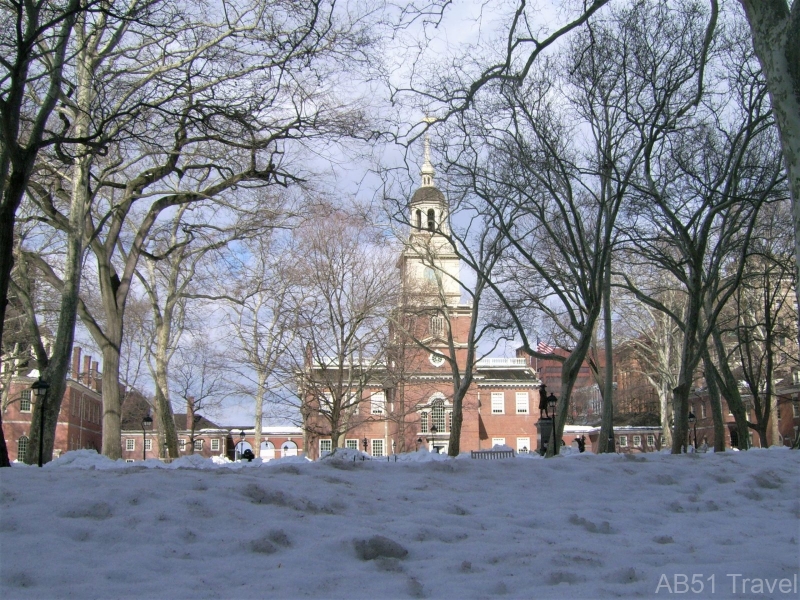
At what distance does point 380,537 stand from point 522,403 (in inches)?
2221

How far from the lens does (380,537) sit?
542 cm

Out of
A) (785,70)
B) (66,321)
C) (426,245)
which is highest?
(426,245)

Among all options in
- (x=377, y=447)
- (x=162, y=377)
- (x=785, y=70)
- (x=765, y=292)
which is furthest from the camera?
(x=377, y=447)

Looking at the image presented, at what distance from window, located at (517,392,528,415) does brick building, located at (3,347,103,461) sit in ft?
→ 105

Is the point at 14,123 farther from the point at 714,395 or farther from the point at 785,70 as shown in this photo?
the point at 714,395

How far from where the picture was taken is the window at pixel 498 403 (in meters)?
60.3

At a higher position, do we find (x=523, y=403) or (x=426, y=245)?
(x=426, y=245)

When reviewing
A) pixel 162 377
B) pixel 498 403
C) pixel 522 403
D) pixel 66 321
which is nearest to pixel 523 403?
pixel 522 403

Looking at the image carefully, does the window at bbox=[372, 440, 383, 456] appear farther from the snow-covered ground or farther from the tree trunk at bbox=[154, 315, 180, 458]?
the snow-covered ground

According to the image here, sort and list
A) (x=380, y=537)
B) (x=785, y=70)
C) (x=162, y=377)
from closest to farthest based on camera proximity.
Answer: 1. (x=380, y=537)
2. (x=785, y=70)
3. (x=162, y=377)

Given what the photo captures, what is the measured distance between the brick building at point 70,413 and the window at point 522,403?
105 ft

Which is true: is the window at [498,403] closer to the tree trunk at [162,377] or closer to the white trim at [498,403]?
the white trim at [498,403]

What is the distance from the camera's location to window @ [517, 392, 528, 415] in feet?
198

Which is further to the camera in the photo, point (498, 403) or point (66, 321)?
point (498, 403)
